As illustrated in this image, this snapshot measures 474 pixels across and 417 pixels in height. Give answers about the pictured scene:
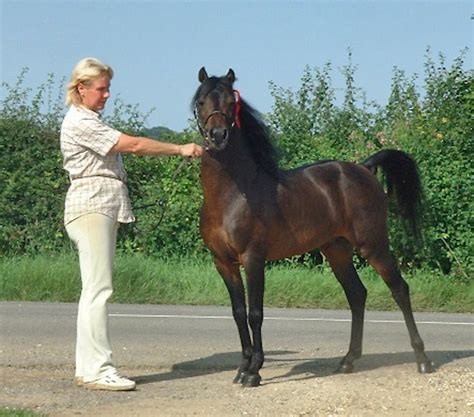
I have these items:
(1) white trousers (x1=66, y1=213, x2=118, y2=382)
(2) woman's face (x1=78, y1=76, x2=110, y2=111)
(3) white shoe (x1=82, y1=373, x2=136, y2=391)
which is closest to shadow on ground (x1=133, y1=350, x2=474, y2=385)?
(3) white shoe (x1=82, y1=373, x2=136, y2=391)

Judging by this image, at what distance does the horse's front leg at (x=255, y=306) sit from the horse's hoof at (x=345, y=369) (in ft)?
3.08

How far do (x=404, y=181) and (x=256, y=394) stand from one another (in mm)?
2973

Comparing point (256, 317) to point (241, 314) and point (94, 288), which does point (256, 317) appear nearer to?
point (241, 314)

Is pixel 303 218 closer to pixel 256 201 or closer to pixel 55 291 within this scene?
pixel 256 201

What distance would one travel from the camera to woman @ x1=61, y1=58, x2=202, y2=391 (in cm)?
795

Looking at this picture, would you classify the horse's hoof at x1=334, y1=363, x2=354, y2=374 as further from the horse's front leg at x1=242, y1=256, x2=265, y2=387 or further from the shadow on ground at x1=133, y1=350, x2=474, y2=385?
the horse's front leg at x1=242, y1=256, x2=265, y2=387

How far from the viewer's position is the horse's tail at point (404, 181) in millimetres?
9938

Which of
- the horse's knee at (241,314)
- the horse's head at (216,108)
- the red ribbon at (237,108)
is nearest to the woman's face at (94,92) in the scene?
the horse's head at (216,108)

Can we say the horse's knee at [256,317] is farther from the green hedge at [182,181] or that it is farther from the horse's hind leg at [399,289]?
the green hedge at [182,181]

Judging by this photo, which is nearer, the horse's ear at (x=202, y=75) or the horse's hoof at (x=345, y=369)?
the horse's ear at (x=202, y=75)

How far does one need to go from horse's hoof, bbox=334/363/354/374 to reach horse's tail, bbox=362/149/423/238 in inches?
65.6

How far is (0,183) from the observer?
18078mm

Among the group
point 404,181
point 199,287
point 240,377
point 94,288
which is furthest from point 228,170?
point 199,287

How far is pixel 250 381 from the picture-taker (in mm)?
8164
